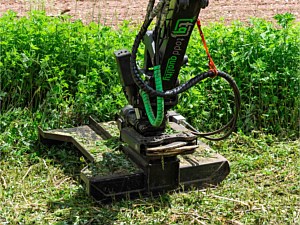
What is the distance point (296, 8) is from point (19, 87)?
4923 mm

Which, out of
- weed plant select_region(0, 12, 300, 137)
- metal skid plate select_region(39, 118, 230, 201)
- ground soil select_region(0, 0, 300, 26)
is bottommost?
metal skid plate select_region(39, 118, 230, 201)

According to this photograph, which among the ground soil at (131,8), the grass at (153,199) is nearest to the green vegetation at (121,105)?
the grass at (153,199)

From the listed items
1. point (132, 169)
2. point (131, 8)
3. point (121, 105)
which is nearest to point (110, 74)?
point (121, 105)

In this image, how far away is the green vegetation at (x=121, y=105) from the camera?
510 cm

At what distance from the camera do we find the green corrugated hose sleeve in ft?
15.5

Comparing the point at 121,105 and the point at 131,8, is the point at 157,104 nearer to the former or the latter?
the point at 121,105

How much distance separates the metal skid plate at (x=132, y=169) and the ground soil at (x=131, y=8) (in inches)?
124

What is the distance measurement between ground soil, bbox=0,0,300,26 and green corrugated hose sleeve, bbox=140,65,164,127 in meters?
3.59

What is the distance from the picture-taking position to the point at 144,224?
4.77m

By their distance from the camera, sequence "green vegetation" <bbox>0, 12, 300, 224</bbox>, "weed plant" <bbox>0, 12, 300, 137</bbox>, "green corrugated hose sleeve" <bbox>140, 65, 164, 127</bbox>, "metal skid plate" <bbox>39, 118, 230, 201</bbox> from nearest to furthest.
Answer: "green corrugated hose sleeve" <bbox>140, 65, 164, 127</bbox> < "metal skid plate" <bbox>39, 118, 230, 201</bbox> < "green vegetation" <bbox>0, 12, 300, 224</bbox> < "weed plant" <bbox>0, 12, 300, 137</bbox>

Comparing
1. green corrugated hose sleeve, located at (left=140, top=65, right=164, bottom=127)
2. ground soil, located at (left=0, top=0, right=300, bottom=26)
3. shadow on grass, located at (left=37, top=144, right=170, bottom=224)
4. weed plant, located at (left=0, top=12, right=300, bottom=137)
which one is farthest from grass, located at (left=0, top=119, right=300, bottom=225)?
ground soil, located at (left=0, top=0, right=300, bottom=26)

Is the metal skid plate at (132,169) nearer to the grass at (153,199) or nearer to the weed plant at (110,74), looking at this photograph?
the grass at (153,199)

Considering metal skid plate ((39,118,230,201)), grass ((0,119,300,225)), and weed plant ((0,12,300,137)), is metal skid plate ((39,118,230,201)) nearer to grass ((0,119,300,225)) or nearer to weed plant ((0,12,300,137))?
grass ((0,119,300,225))

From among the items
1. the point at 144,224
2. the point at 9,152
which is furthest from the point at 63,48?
the point at 144,224
